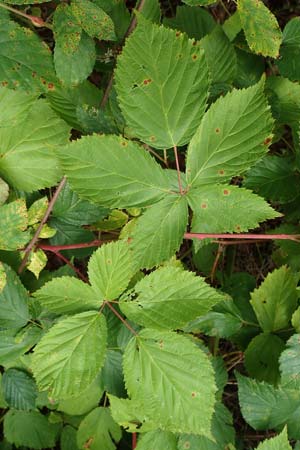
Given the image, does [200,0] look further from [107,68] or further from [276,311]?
[276,311]

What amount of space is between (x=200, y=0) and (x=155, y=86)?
0.33 meters

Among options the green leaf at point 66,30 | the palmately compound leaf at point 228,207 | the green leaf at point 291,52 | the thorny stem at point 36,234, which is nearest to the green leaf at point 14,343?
the thorny stem at point 36,234

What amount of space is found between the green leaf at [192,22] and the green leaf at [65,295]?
97cm

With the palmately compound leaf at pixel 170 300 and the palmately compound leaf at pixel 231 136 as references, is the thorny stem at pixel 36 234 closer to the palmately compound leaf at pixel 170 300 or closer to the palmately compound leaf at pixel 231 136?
the palmately compound leaf at pixel 170 300

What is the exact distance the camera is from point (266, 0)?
2.07m

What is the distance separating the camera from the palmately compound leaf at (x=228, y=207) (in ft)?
3.67

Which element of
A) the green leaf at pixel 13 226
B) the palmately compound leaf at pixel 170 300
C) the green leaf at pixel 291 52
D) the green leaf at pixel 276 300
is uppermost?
the green leaf at pixel 291 52

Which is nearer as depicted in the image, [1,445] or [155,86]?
[155,86]

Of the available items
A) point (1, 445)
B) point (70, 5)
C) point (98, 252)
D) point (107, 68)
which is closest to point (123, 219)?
point (98, 252)

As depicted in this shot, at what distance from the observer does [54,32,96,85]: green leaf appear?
52.6 inches

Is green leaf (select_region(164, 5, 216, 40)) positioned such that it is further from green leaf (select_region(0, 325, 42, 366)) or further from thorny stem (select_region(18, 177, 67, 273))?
green leaf (select_region(0, 325, 42, 366))

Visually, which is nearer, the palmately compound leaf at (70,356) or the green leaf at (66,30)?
the palmately compound leaf at (70,356)

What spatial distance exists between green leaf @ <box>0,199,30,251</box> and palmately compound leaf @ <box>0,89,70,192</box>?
0.53 feet

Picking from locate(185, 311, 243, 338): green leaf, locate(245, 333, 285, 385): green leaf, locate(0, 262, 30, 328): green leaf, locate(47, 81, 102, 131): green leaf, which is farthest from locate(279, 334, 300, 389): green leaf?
locate(47, 81, 102, 131): green leaf
